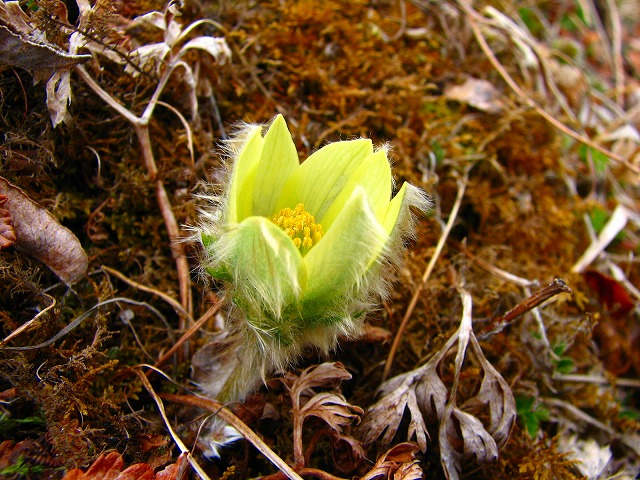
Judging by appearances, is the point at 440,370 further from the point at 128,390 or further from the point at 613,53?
the point at 613,53

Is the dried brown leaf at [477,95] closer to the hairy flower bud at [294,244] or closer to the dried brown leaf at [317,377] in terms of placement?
the hairy flower bud at [294,244]

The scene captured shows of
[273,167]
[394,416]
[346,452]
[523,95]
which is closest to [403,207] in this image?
[273,167]

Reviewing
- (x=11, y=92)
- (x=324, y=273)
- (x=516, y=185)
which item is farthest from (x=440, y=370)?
(x=11, y=92)

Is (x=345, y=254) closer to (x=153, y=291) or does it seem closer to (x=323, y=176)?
(x=323, y=176)

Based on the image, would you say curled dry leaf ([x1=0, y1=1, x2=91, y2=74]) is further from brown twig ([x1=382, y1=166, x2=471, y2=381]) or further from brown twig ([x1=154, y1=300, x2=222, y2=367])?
brown twig ([x1=382, y1=166, x2=471, y2=381])

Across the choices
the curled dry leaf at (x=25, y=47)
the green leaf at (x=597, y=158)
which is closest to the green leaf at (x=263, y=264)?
the curled dry leaf at (x=25, y=47)

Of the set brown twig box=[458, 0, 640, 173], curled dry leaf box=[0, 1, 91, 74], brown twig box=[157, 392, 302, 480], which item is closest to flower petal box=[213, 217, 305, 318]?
brown twig box=[157, 392, 302, 480]
